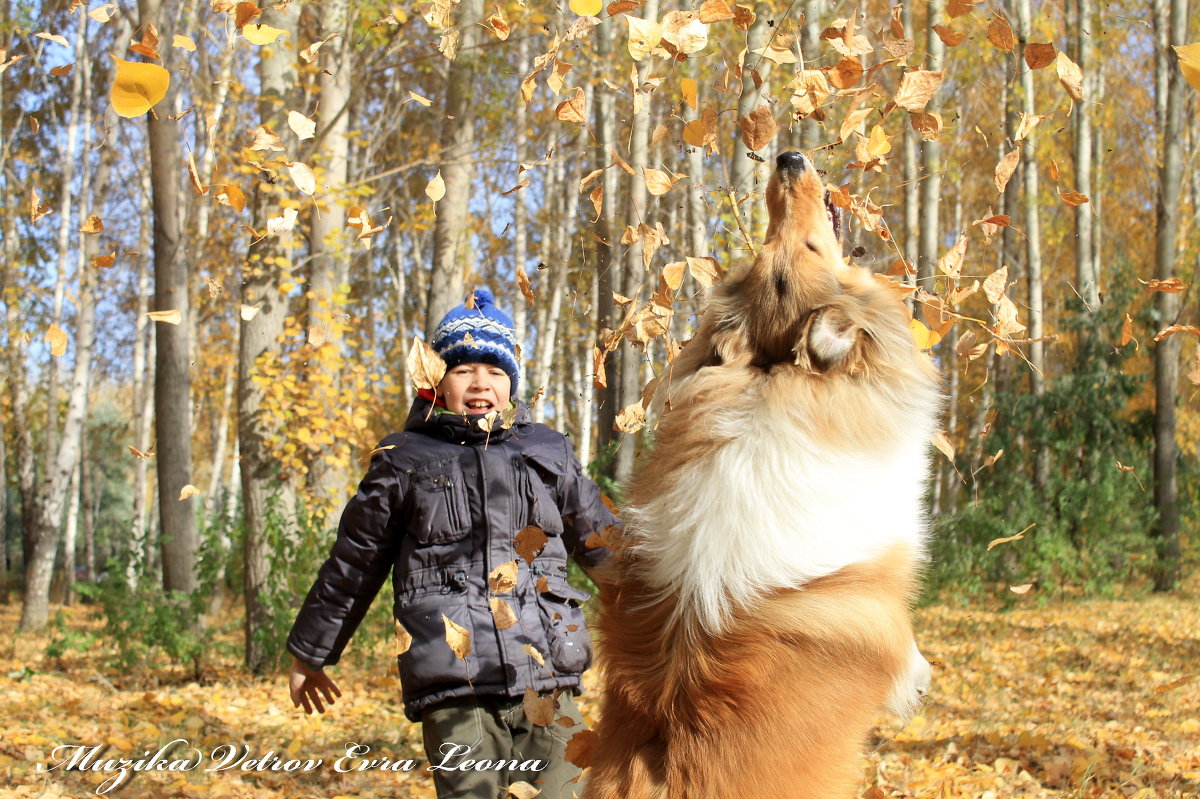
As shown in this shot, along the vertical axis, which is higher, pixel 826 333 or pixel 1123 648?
pixel 826 333

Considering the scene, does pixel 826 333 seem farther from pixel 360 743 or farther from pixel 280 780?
pixel 360 743

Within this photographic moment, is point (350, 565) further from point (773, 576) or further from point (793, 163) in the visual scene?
point (793, 163)

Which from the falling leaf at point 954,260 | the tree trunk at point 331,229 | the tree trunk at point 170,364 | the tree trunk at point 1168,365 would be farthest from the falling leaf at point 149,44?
the tree trunk at point 1168,365

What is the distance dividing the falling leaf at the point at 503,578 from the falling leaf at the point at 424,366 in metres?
0.71

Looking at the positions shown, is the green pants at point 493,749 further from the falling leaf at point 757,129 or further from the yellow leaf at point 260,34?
the yellow leaf at point 260,34

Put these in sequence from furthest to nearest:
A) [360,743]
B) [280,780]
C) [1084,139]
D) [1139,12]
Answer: [1139,12]
[1084,139]
[360,743]
[280,780]

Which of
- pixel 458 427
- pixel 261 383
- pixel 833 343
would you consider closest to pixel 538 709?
pixel 458 427

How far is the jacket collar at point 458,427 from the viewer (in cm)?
341

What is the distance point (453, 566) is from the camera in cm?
324

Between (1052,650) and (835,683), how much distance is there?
8386 millimetres

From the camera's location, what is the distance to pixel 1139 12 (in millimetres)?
18797

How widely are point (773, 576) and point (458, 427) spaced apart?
59.4 inches

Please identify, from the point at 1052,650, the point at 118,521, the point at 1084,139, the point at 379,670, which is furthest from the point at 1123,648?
the point at 118,521

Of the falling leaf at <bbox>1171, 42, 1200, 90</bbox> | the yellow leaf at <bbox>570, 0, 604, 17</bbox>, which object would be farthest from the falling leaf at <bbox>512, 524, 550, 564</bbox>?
the falling leaf at <bbox>1171, 42, 1200, 90</bbox>
